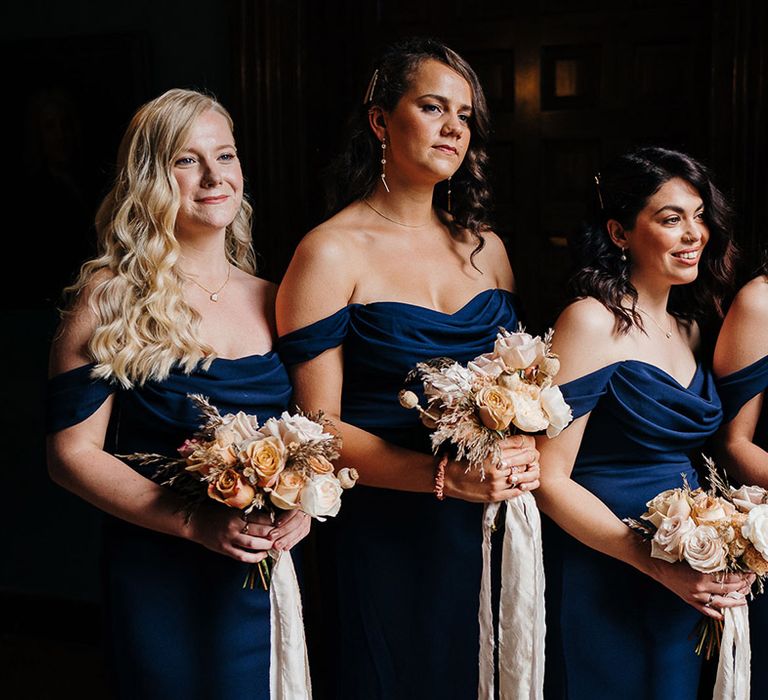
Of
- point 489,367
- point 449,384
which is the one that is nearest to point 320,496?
point 449,384

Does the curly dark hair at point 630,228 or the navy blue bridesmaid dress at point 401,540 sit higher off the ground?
the curly dark hair at point 630,228

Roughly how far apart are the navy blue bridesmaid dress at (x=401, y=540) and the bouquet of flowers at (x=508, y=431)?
0.77 feet

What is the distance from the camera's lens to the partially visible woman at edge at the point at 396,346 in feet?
9.63

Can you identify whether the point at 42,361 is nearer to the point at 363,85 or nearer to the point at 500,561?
the point at 363,85

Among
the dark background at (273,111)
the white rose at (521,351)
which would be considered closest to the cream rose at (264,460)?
the white rose at (521,351)

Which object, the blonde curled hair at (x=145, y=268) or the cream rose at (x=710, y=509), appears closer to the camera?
the cream rose at (x=710, y=509)

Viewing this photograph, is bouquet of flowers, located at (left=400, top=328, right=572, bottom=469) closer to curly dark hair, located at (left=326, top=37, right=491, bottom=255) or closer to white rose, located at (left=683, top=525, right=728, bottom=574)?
white rose, located at (left=683, top=525, right=728, bottom=574)

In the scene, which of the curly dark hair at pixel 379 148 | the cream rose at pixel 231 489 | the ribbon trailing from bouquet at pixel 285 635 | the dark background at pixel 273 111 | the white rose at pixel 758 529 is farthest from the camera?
the dark background at pixel 273 111

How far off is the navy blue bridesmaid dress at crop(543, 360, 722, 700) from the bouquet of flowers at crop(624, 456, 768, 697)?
0.17 meters

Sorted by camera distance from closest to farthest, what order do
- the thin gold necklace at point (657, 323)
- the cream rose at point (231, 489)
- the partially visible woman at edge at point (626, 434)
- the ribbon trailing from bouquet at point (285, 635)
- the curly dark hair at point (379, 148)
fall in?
the cream rose at point (231, 489) < the ribbon trailing from bouquet at point (285, 635) < the partially visible woman at edge at point (626, 434) < the thin gold necklace at point (657, 323) < the curly dark hair at point (379, 148)

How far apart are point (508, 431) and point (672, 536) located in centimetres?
50

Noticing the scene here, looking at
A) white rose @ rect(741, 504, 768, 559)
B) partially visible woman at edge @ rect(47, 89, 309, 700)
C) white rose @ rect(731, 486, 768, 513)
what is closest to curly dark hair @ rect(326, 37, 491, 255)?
partially visible woman at edge @ rect(47, 89, 309, 700)

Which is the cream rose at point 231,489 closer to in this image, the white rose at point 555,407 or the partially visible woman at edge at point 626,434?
the white rose at point 555,407

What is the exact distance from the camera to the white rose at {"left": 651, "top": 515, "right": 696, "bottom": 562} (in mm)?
2496
